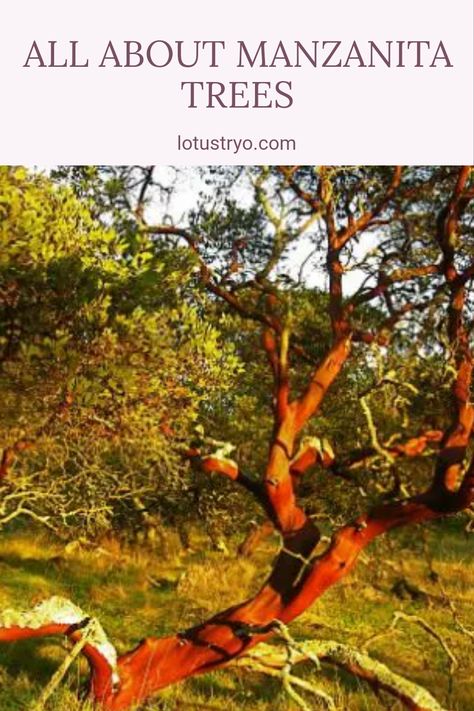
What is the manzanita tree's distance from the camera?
27.3 feet

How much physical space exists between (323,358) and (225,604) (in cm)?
611

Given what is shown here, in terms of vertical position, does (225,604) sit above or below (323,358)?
below

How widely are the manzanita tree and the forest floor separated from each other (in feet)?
2.39

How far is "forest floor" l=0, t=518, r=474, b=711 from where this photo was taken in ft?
29.4

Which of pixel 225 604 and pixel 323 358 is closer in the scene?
pixel 323 358

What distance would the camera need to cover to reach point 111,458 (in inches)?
460

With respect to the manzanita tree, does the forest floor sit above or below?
below

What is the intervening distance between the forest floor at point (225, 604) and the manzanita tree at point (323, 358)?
0.73 m

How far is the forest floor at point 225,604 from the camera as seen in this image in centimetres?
896

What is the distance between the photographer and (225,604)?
13812mm

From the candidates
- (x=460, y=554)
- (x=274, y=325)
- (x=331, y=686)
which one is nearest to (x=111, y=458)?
(x=274, y=325)

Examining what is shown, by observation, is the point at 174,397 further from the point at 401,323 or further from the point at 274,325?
the point at 401,323

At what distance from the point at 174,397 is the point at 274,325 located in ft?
7.06

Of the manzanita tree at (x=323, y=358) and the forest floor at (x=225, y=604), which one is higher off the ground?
the manzanita tree at (x=323, y=358)
